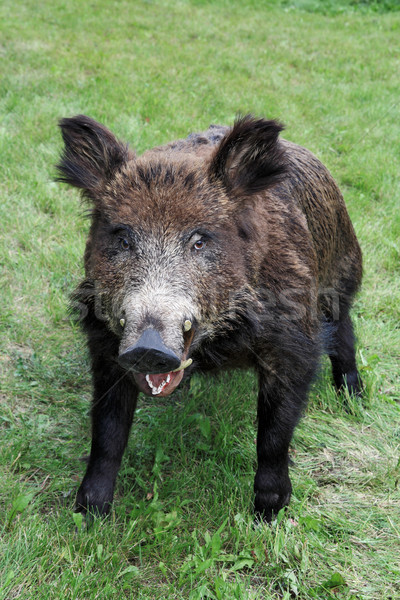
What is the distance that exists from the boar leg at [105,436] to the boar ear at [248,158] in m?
1.09

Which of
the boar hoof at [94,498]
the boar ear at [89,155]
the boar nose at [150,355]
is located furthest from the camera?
the boar hoof at [94,498]

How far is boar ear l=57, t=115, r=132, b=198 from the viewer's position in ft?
9.07

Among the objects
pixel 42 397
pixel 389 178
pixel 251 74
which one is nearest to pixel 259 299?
pixel 42 397

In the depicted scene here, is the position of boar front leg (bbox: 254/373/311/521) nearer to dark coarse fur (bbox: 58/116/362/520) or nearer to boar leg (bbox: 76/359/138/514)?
dark coarse fur (bbox: 58/116/362/520)

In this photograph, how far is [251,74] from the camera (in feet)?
30.2

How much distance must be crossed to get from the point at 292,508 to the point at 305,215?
1636mm

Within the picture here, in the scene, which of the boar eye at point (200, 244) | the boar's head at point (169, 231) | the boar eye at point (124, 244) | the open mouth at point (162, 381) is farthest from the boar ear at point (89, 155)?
the open mouth at point (162, 381)

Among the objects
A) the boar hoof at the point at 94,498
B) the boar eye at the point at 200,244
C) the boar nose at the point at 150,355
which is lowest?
the boar hoof at the point at 94,498

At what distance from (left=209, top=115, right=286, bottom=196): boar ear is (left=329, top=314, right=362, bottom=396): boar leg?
1603 mm

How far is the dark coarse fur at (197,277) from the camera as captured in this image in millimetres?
2373

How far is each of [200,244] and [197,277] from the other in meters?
0.15

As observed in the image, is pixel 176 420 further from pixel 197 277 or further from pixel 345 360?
pixel 197 277

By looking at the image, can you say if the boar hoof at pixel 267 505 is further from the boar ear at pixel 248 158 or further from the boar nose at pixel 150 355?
the boar ear at pixel 248 158

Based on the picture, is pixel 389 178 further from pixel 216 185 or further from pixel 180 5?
pixel 180 5
